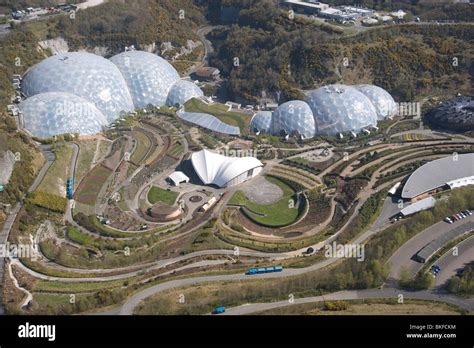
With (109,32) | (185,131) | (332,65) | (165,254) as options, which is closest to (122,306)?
(165,254)

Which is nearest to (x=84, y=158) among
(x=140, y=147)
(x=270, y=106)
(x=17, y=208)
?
(x=140, y=147)

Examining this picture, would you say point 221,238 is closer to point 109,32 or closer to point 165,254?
point 165,254

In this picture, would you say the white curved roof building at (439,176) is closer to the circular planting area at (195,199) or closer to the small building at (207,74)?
the circular planting area at (195,199)

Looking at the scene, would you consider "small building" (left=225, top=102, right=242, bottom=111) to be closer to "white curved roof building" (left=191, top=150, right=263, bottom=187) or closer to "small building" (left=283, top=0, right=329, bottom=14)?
"white curved roof building" (left=191, top=150, right=263, bottom=187)

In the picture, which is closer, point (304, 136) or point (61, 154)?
point (61, 154)

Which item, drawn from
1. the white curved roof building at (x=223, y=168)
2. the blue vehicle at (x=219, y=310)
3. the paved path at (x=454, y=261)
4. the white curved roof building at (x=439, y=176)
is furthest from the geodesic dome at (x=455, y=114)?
the blue vehicle at (x=219, y=310)

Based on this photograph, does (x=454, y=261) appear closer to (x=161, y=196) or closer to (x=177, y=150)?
(x=161, y=196)
